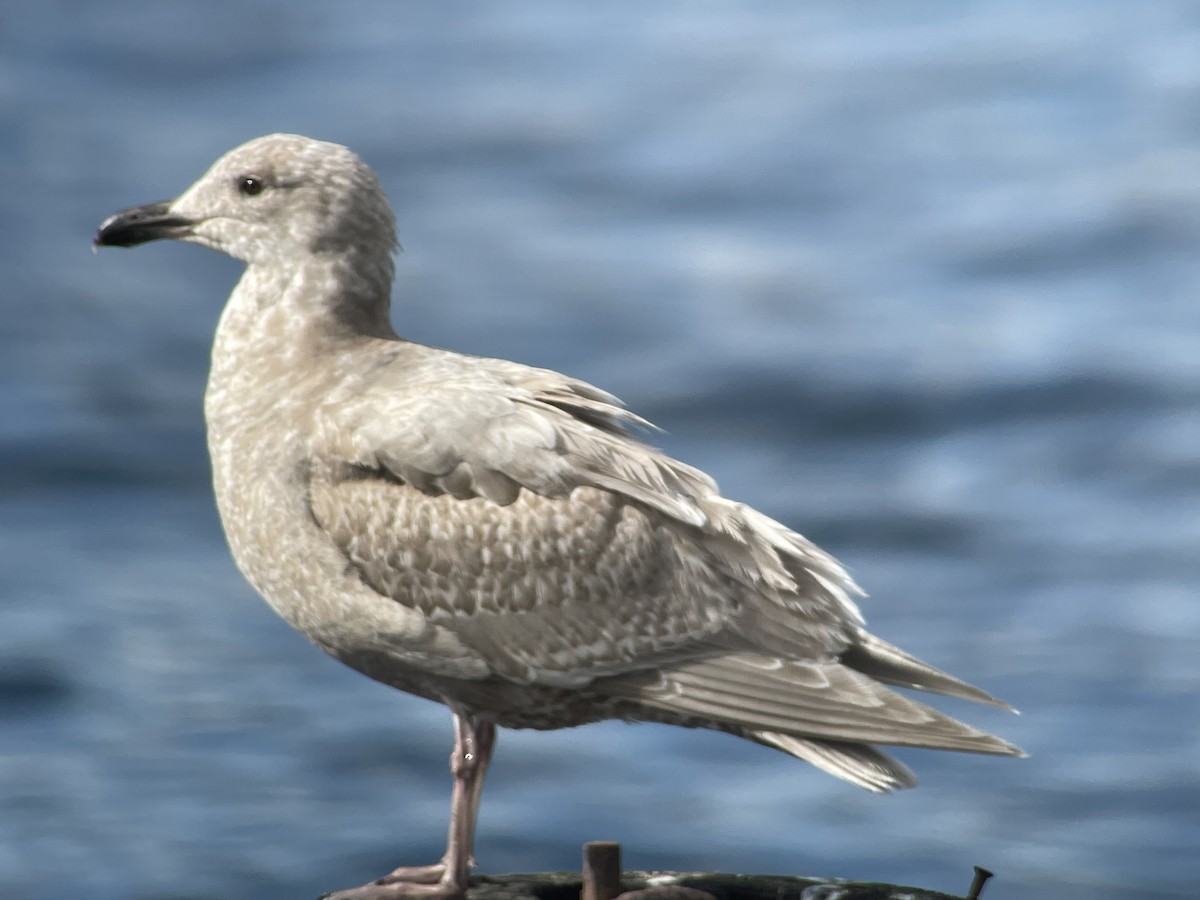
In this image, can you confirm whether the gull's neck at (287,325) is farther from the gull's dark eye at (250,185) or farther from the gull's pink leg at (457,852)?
the gull's pink leg at (457,852)

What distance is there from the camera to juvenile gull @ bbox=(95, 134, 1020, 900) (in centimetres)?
868

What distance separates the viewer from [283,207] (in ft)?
30.7

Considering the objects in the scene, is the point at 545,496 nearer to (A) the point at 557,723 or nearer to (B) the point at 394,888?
(A) the point at 557,723

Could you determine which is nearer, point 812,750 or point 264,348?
point 812,750

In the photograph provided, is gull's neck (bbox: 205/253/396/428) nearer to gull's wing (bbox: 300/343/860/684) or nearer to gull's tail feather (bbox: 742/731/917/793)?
gull's wing (bbox: 300/343/860/684)

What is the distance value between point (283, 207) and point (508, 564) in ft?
6.96

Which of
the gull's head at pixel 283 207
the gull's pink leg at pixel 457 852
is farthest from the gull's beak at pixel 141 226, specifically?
the gull's pink leg at pixel 457 852

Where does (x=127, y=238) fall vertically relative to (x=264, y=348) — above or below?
above

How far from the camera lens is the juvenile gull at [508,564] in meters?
8.68

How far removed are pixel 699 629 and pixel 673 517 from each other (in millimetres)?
540

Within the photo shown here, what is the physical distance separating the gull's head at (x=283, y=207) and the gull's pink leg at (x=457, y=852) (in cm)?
245

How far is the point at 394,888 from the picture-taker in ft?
29.1

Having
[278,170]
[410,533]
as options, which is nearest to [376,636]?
[410,533]

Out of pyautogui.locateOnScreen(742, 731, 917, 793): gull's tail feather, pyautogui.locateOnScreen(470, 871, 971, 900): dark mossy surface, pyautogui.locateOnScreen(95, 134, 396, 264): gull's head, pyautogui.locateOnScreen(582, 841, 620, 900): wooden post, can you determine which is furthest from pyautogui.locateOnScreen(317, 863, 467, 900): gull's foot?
pyautogui.locateOnScreen(95, 134, 396, 264): gull's head
